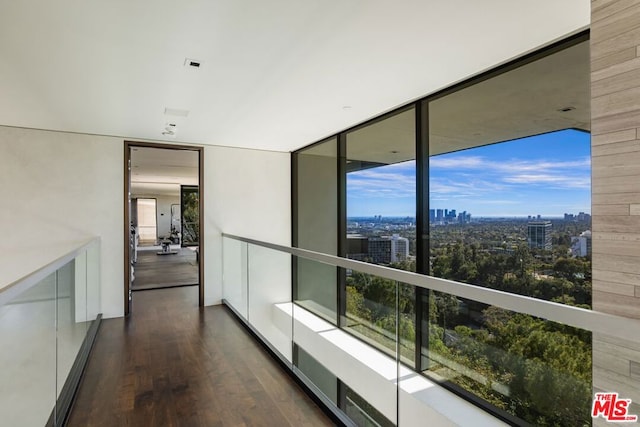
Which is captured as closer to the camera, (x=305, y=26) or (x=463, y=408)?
(x=463, y=408)

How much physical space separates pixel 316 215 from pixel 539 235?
3.51 metres

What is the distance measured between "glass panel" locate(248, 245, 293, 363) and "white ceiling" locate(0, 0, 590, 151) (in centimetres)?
171

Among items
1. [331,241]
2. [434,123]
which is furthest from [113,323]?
[434,123]

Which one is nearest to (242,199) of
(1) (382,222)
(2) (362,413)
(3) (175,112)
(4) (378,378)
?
(3) (175,112)

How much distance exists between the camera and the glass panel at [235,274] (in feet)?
16.5

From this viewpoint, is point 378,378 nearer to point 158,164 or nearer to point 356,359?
point 356,359

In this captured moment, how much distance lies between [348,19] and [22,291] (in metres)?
2.21

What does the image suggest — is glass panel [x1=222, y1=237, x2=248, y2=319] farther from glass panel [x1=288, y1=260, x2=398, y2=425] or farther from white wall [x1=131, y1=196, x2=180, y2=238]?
white wall [x1=131, y1=196, x2=180, y2=238]

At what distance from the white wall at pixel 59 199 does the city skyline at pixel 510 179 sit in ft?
12.8

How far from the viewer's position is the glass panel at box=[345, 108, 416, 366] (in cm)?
246

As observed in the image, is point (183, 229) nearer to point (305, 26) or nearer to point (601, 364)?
point (305, 26)

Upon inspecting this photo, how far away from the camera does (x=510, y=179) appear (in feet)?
9.47

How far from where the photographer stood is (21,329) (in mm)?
1678

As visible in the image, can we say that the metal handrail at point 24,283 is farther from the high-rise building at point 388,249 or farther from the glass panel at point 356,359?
the high-rise building at point 388,249
